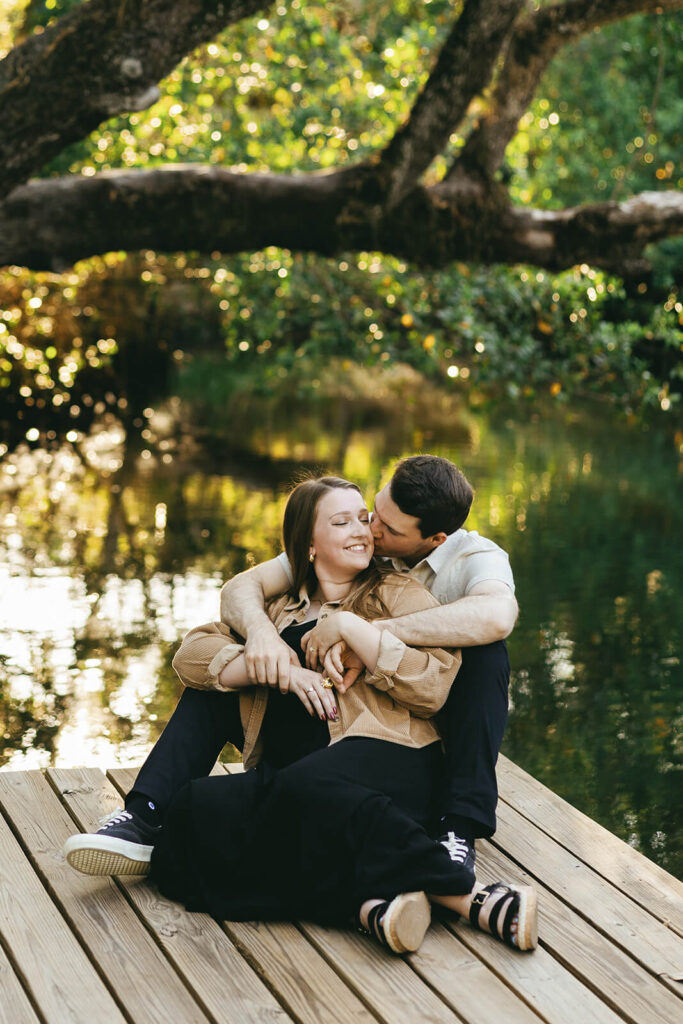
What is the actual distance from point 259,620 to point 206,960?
0.90m

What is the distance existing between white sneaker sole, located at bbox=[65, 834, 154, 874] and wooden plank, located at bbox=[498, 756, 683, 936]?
114cm

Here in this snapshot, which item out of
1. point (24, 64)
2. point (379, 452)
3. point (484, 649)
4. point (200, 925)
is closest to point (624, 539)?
point (379, 452)

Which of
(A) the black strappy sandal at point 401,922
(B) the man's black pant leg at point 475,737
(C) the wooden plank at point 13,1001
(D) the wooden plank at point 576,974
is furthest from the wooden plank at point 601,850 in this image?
(C) the wooden plank at point 13,1001

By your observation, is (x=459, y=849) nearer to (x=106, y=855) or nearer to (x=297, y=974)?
(x=297, y=974)

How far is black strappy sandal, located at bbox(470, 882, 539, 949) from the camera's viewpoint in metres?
2.76

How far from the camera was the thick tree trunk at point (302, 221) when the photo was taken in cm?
653

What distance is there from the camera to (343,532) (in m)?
3.24

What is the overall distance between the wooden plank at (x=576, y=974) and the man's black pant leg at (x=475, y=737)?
261 millimetres

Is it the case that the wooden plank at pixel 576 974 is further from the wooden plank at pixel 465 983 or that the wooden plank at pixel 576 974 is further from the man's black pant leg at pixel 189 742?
the man's black pant leg at pixel 189 742

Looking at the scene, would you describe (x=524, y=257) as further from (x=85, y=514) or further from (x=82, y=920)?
(x=82, y=920)

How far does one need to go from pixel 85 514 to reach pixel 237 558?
1.83 metres

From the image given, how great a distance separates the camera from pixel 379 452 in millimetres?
12336

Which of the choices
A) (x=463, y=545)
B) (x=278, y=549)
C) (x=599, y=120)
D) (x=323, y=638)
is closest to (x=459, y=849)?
(x=323, y=638)

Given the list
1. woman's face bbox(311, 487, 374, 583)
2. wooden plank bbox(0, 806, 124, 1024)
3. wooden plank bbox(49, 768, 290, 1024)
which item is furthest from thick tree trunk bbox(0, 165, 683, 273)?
wooden plank bbox(49, 768, 290, 1024)
